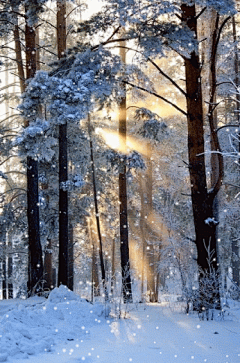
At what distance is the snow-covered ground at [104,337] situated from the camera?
176 inches

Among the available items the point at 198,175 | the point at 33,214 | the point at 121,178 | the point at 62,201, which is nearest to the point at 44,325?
the point at 198,175

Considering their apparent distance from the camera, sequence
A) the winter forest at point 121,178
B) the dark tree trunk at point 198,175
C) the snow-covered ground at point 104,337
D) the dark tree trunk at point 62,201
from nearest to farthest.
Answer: the snow-covered ground at point 104,337
the winter forest at point 121,178
the dark tree trunk at point 198,175
the dark tree trunk at point 62,201

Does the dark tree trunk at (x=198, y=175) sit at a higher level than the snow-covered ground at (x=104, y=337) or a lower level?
higher

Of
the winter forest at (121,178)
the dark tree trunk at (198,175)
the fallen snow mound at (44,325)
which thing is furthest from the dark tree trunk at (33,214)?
the dark tree trunk at (198,175)

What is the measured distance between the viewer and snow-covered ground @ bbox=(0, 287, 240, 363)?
14.6ft

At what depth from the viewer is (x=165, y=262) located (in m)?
21.8

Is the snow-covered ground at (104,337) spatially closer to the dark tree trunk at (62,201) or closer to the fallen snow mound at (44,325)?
the fallen snow mound at (44,325)

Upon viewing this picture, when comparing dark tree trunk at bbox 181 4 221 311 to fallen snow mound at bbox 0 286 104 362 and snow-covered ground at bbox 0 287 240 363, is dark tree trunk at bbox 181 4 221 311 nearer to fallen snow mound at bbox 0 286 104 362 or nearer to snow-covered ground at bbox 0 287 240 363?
snow-covered ground at bbox 0 287 240 363

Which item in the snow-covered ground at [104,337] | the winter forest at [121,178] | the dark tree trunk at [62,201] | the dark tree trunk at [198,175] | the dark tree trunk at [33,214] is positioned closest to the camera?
the snow-covered ground at [104,337]

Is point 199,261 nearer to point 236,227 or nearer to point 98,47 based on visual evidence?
point 98,47

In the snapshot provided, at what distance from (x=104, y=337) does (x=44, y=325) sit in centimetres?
90

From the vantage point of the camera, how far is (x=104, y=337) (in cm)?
561

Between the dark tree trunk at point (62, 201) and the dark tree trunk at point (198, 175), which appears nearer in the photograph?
the dark tree trunk at point (198, 175)

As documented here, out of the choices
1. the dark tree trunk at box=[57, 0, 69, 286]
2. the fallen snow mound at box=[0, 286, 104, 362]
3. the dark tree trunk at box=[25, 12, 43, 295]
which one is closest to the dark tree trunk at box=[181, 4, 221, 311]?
the fallen snow mound at box=[0, 286, 104, 362]
